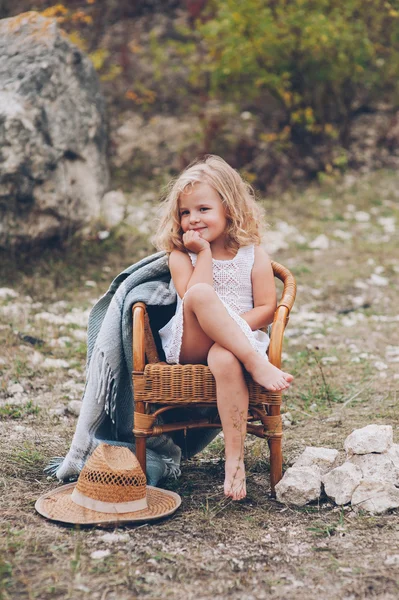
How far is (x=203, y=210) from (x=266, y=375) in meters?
0.90

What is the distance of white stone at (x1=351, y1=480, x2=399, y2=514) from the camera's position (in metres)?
2.73

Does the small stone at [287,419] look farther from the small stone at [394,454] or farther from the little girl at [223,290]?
the small stone at [394,454]

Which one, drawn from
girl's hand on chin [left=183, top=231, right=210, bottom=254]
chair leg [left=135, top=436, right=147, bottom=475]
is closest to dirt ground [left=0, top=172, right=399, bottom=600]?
chair leg [left=135, top=436, right=147, bottom=475]

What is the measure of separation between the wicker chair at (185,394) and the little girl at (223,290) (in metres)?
0.07

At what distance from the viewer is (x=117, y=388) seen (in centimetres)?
317

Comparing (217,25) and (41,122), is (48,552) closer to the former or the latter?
(41,122)

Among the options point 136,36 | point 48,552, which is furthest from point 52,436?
point 136,36

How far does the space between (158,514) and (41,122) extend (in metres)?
4.26

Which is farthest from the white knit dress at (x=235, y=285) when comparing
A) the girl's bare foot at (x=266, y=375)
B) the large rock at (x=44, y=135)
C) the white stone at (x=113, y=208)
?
the white stone at (x=113, y=208)

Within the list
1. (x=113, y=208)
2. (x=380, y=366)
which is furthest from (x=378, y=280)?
(x=113, y=208)

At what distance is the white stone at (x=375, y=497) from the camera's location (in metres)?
2.73

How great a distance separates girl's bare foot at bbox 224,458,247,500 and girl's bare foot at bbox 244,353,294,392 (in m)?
0.34

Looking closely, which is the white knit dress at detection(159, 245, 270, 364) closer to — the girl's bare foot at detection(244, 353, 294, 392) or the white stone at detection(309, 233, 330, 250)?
the girl's bare foot at detection(244, 353, 294, 392)

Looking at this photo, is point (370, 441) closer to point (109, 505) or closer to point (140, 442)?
point (140, 442)
